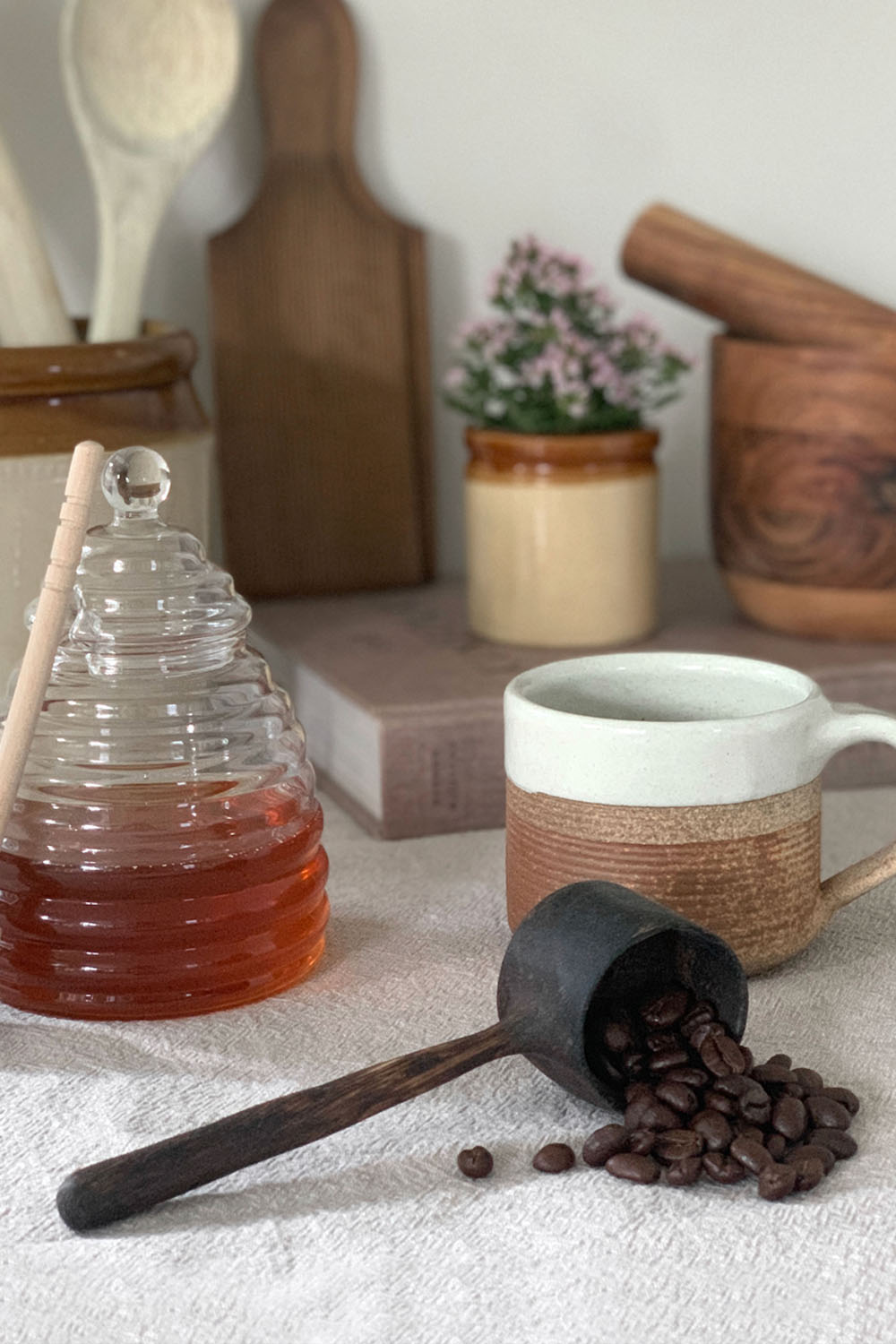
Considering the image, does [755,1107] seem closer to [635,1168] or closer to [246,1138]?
[635,1168]

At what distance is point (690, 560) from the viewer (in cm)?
119

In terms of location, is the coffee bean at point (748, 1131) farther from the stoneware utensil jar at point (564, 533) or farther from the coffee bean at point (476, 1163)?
the stoneware utensil jar at point (564, 533)

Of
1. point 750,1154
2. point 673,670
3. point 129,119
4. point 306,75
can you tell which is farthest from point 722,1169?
point 306,75

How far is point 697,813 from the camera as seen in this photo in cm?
60

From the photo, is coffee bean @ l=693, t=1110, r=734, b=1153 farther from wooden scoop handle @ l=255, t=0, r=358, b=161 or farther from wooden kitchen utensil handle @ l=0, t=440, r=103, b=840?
wooden scoop handle @ l=255, t=0, r=358, b=161

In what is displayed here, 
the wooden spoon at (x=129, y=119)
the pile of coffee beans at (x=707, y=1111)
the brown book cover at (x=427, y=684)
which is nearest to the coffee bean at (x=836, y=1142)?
the pile of coffee beans at (x=707, y=1111)

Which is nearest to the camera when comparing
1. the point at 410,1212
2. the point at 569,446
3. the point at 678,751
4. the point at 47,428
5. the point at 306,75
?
the point at 410,1212

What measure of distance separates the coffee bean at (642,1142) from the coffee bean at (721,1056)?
1.2 inches

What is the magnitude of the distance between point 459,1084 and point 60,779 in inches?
7.3

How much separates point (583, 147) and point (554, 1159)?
2.63 ft

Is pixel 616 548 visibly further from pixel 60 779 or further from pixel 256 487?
pixel 60 779

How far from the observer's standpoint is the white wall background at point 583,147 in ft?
3.47

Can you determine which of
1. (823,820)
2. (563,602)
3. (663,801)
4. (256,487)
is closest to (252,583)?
(256,487)

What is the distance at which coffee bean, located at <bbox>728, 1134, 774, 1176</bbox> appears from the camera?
0.48 metres
